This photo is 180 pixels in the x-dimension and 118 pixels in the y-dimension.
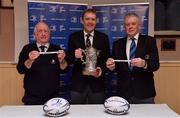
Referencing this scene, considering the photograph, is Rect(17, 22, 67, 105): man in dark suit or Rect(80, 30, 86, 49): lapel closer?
Rect(17, 22, 67, 105): man in dark suit

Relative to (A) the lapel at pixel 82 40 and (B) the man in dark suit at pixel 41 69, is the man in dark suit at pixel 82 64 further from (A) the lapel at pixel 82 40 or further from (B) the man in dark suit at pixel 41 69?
(B) the man in dark suit at pixel 41 69

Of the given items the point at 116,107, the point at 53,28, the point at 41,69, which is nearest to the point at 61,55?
the point at 41,69

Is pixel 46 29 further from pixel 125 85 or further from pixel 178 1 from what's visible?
pixel 178 1

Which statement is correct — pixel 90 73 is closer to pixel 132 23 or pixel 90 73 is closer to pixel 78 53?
pixel 78 53

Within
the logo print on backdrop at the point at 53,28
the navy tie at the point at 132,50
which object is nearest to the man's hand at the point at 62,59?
the navy tie at the point at 132,50

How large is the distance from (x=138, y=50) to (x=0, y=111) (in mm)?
1246

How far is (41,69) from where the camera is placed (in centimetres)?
274

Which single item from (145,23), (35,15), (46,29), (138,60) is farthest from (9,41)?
(138,60)

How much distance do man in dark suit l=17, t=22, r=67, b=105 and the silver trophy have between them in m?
0.21

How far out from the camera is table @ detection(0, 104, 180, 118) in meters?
2.14

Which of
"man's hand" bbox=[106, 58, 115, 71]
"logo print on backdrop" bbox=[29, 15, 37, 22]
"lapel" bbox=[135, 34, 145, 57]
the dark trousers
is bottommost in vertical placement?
the dark trousers

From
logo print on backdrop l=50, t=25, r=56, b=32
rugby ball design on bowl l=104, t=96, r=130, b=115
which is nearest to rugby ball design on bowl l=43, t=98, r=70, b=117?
rugby ball design on bowl l=104, t=96, r=130, b=115

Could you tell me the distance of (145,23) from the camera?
11.5 feet

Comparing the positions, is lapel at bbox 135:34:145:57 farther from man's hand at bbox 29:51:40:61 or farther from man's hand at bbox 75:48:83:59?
man's hand at bbox 29:51:40:61
